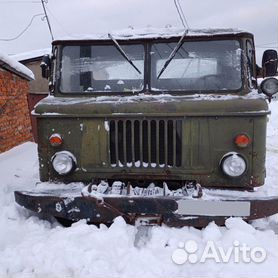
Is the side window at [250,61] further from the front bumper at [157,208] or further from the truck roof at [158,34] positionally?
the front bumper at [157,208]

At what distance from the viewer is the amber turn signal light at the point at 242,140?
403 centimetres

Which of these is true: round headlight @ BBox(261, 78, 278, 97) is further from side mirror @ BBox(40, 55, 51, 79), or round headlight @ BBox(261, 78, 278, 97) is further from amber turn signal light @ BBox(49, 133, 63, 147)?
side mirror @ BBox(40, 55, 51, 79)

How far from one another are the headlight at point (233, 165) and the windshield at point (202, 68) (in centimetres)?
82

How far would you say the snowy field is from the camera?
330cm

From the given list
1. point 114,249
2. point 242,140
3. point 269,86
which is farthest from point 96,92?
point 269,86

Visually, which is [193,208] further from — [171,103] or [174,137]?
[171,103]

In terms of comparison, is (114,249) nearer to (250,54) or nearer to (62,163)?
(62,163)

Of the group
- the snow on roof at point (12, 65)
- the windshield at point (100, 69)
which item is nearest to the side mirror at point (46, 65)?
the windshield at point (100, 69)

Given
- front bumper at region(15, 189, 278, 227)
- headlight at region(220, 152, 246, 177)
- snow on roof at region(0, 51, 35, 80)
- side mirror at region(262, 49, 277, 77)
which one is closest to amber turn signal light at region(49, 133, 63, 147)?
front bumper at region(15, 189, 278, 227)

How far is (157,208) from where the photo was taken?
12.6ft

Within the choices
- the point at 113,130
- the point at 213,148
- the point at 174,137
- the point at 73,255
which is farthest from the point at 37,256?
the point at 213,148

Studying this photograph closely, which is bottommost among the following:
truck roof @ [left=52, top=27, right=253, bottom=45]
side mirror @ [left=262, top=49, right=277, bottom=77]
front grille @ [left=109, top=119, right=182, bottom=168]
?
front grille @ [left=109, top=119, right=182, bottom=168]

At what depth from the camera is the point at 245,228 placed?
380 cm

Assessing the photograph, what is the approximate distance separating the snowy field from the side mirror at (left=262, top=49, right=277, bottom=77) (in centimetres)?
155
